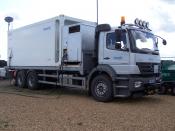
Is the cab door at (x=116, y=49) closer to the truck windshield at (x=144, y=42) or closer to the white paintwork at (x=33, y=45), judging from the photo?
the truck windshield at (x=144, y=42)

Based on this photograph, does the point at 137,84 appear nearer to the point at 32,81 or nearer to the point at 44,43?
the point at 44,43

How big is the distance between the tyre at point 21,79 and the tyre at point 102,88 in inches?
246

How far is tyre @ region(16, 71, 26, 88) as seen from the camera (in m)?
18.8

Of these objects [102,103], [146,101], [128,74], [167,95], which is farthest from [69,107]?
[167,95]

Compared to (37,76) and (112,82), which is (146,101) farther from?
(37,76)

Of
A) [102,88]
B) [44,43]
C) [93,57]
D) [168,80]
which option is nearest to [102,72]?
[102,88]

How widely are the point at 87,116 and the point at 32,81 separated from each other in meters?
8.76

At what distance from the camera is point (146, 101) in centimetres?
1341

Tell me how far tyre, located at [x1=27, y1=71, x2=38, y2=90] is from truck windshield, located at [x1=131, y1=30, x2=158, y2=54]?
22.5 feet

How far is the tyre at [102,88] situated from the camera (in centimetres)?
1294

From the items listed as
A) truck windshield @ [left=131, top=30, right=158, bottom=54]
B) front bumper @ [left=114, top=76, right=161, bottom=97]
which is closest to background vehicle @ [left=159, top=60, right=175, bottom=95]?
truck windshield @ [left=131, top=30, right=158, bottom=54]

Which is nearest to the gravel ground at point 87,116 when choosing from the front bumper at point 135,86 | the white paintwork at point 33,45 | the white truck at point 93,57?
the front bumper at point 135,86

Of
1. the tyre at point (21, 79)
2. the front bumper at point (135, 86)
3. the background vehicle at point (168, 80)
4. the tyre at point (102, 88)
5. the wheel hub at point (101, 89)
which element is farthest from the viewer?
the tyre at point (21, 79)

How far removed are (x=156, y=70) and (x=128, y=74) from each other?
4.76ft
